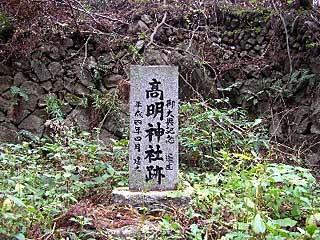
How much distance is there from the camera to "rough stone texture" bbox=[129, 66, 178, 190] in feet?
12.7

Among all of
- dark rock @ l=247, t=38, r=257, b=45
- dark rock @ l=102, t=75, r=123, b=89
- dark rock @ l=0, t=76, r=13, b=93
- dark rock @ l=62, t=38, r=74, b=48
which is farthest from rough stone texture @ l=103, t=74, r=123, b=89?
dark rock @ l=247, t=38, r=257, b=45

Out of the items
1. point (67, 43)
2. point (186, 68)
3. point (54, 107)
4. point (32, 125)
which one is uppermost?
point (67, 43)

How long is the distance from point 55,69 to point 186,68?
2.13 m

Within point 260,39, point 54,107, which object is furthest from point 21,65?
point 260,39

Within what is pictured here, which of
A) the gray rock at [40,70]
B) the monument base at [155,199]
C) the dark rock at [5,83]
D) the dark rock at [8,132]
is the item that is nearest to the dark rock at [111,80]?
the gray rock at [40,70]

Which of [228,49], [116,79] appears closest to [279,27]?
[228,49]

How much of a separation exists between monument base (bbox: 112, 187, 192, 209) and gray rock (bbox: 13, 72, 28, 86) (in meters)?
3.75

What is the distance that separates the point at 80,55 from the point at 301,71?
3.58 m

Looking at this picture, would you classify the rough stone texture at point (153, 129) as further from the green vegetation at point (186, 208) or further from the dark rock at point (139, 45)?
the dark rock at point (139, 45)

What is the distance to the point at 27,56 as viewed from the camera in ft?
22.2

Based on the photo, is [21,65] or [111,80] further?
[111,80]

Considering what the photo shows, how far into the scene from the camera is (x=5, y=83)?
6676 mm

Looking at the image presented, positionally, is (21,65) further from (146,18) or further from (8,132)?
(146,18)

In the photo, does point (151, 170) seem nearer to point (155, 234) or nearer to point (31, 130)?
point (155, 234)
